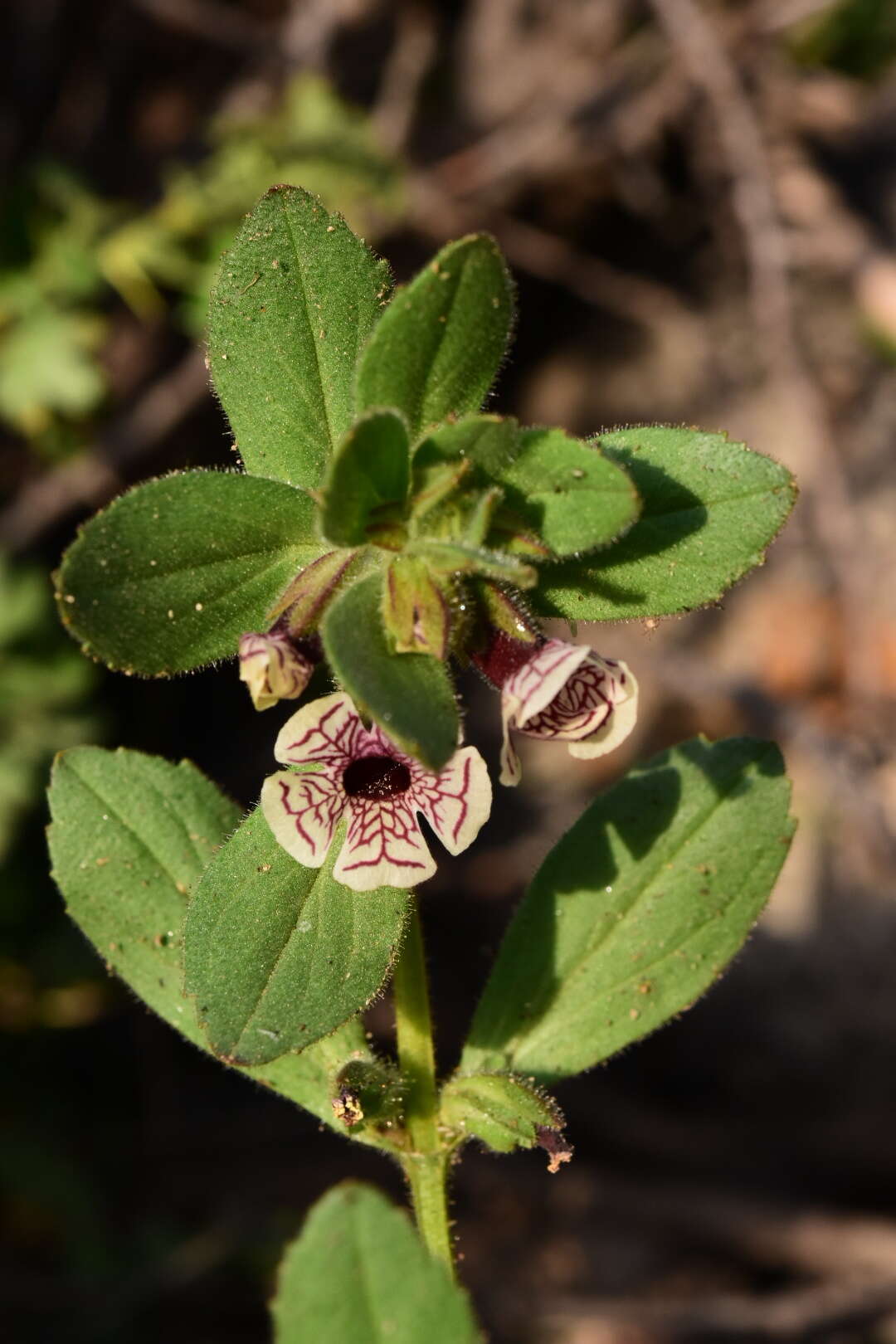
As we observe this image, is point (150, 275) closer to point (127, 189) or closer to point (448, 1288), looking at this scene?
point (127, 189)

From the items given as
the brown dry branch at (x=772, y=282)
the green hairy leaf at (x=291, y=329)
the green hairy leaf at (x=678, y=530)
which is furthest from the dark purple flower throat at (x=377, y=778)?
the brown dry branch at (x=772, y=282)

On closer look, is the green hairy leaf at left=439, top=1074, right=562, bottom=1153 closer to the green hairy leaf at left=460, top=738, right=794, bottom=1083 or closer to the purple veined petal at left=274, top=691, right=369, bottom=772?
the green hairy leaf at left=460, top=738, right=794, bottom=1083

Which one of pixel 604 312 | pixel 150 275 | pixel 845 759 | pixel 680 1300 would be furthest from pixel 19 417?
pixel 680 1300

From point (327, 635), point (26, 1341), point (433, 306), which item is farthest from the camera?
point (26, 1341)

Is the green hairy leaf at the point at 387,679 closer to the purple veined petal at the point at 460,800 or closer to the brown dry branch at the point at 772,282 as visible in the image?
the purple veined petal at the point at 460,800

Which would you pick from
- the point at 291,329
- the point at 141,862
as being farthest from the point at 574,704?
the point at 141,862
